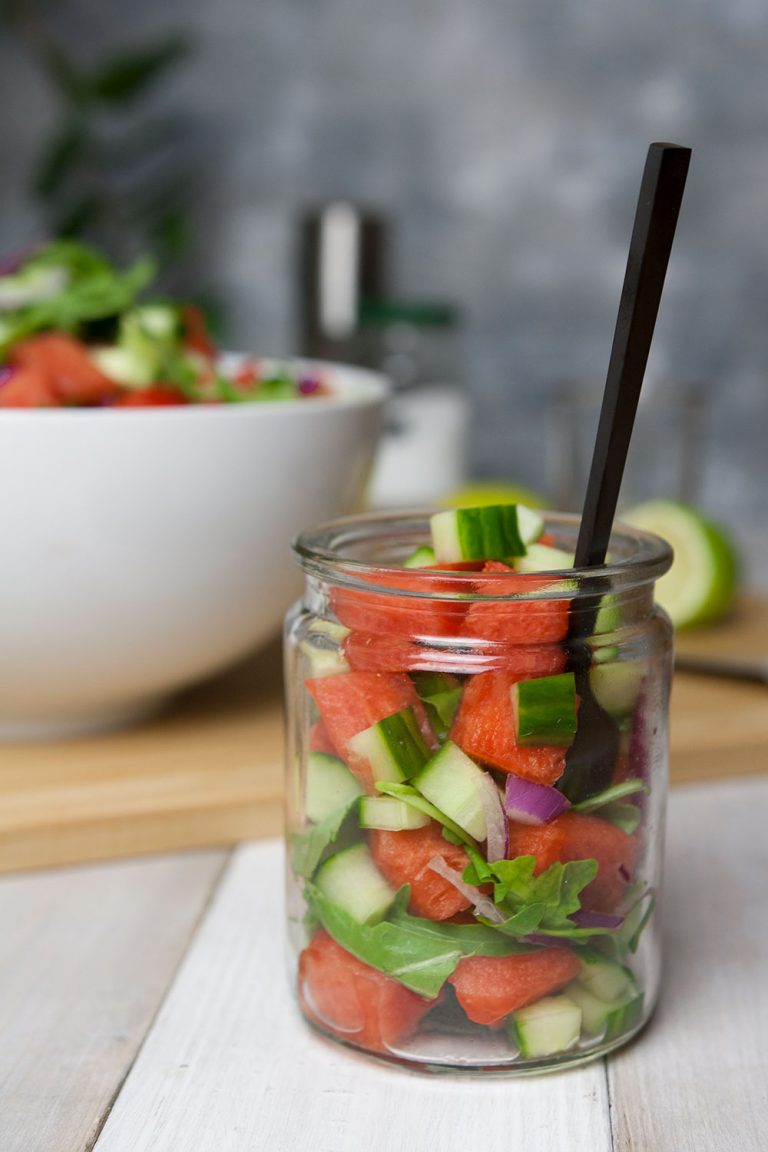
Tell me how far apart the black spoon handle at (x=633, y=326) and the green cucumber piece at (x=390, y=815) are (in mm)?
155

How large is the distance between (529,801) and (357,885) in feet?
0.34

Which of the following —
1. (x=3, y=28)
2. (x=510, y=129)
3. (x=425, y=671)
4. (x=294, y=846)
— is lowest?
(x=294, y=846)

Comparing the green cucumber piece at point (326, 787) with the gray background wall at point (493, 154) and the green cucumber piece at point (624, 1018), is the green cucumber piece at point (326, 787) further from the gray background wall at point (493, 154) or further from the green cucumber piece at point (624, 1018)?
the gray background wall at point (493, 154)

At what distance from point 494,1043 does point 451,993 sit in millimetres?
37

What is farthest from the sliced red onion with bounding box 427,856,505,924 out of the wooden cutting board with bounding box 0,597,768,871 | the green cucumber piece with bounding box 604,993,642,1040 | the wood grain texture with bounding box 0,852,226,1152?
the wooden cutting board with bounding box 0,597,768,871

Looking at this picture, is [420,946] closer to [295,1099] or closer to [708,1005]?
[295,1099]

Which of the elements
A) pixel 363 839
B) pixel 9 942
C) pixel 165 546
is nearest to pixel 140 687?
pixel 165 546

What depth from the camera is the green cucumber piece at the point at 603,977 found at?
70 centimetres

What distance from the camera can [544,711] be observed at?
0.66m

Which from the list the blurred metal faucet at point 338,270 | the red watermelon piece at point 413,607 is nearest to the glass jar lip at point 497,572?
the red watermelon piece at point 413,607

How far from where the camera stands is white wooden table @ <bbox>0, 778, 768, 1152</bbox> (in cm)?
66

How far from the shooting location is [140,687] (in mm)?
1120

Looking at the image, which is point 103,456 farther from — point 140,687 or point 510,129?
point 510,129

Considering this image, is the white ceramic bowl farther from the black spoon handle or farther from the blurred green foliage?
the blurred green foliage
